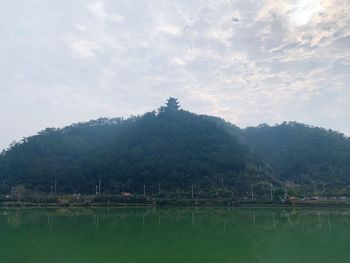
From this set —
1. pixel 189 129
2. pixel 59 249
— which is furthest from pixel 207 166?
pixel 59 249

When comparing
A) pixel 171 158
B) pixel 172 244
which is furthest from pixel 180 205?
pixel 172 244

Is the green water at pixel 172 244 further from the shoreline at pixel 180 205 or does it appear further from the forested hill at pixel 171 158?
the forested hill at pixel 171 158

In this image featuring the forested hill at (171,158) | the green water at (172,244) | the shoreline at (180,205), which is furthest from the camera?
the forested hill at (171,158)

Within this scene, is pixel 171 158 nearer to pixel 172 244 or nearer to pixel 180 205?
pixel 180 205

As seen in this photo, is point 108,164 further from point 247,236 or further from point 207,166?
point 247,236

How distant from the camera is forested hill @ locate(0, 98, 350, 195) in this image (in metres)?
53.3

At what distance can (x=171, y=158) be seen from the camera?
57312 millimetres

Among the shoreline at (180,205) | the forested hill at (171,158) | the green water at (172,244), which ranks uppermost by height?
the forested hill at (171,158)

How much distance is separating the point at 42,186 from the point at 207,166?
24219 millimetres

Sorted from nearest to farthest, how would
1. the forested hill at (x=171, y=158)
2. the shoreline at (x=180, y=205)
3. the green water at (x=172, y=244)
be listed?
the green water at (x=172, y=244)
the shoreline at (x=180, y=205)
the forested hill at (x=171, y=158)

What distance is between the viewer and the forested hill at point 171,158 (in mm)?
53281

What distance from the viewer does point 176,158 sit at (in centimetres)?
5716

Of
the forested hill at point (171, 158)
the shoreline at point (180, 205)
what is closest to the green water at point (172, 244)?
the shoreline at point (180, 205)

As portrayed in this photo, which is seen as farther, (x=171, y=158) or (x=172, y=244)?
(x=171, y=158)
